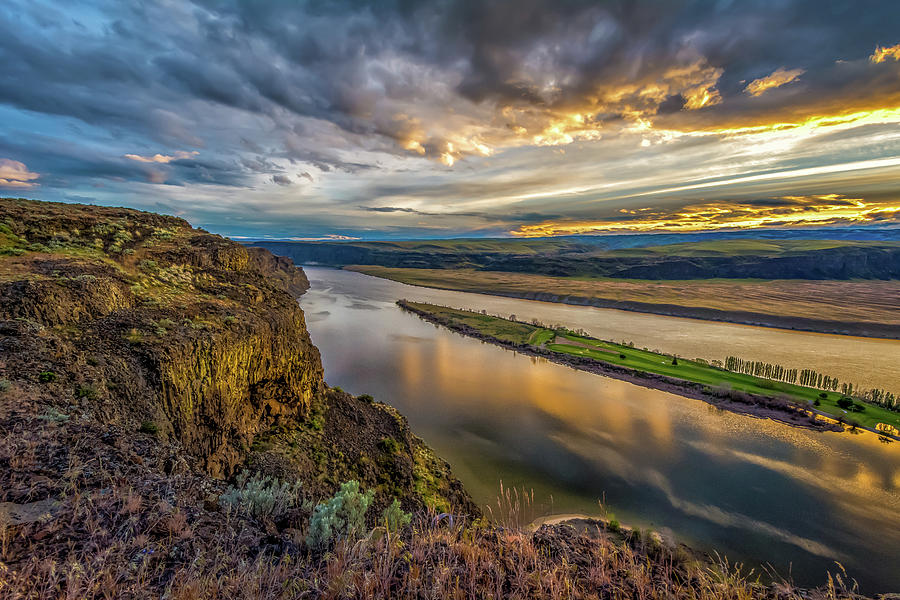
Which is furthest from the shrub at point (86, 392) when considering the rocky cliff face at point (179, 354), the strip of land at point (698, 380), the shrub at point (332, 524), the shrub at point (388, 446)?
the strip of land at point (698, 380)

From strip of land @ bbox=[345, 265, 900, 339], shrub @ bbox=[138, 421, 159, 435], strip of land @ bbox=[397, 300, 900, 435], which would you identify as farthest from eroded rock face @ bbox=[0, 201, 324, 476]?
strip of land @ bbox=[345, 265, 900, 339]

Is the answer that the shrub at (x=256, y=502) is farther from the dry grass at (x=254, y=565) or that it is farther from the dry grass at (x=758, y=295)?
the dry grass at (x=758, y=295)

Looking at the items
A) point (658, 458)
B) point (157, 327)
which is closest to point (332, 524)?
point (157, 327)

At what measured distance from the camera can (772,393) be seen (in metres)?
28.1

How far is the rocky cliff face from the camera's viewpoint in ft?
25.8

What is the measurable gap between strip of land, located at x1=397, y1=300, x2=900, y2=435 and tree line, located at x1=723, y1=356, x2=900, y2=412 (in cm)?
113

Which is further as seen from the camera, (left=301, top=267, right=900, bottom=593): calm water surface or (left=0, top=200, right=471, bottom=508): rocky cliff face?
(left=301, top=267, right=900, bottom=593): calm water surface

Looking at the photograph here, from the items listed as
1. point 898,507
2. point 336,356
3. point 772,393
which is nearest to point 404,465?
point 898,507

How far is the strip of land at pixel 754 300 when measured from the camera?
5712 centimetres

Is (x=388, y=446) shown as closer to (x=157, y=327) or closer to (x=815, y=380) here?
(x=157, y=327)

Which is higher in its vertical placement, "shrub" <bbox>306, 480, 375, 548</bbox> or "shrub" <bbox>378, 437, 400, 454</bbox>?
"shrub" <bbox>306, 480, 375, 548</bbox>

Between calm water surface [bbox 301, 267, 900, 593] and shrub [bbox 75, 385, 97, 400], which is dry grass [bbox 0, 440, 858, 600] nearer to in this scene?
shrub [bbox 75, 385, 97, 400]

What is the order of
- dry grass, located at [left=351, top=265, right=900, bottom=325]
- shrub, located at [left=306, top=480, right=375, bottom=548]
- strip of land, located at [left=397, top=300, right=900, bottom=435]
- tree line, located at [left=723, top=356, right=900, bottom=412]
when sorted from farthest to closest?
dry grass, located at [left=351, top=265, right=900, bottom=325] < tree line, located at [left=723, top=356, right=900, bottom=412] < strip of land, located at [left=397, top=300, right=900, bottom=435] < shrub, located at [left=306, top=480, right=375, bottom=548]

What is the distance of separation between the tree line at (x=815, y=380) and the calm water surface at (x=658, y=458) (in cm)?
567
